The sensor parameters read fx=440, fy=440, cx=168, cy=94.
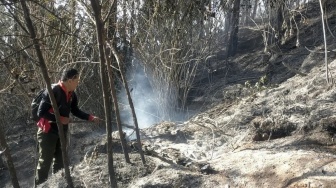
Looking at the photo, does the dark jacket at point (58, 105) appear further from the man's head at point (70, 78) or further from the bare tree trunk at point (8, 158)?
the bare tree trunk at point (8, 158)

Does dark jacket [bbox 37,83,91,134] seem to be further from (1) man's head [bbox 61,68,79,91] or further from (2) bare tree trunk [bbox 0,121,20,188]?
(2) bare tree trunk [bbox 0,121,20,188]

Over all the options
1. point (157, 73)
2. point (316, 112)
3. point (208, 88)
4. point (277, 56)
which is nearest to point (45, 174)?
point (157, 73)

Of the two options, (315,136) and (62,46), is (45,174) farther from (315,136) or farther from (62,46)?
(315,136)

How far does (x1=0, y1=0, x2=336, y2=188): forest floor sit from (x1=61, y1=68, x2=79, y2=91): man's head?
65 centimetres

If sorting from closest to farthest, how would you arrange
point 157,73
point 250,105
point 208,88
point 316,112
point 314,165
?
point 314,165 < point 316,112 < point 250,105 < point 157,73 < point 208,88

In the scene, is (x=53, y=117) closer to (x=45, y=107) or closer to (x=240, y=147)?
(x=45, y=107)

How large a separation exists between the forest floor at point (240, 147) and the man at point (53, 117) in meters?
0.36

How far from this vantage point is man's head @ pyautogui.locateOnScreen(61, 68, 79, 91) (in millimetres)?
4012

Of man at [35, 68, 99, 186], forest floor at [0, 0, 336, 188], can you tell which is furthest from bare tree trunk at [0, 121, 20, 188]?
man at [35, 68, 99, 186]

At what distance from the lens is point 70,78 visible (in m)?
4.04

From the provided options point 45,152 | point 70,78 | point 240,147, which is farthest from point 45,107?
point 240,147

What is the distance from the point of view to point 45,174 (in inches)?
172

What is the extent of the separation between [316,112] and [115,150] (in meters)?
2.17

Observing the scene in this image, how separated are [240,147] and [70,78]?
1.69m
